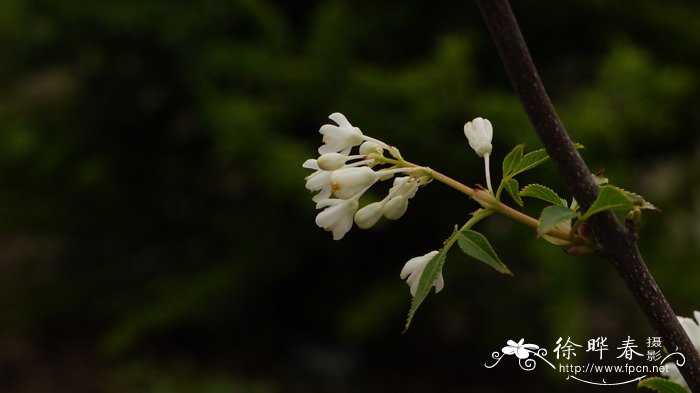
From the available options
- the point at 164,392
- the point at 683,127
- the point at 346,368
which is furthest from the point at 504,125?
the point at 164,392

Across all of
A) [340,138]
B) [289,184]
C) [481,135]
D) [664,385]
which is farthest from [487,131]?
[289,184]

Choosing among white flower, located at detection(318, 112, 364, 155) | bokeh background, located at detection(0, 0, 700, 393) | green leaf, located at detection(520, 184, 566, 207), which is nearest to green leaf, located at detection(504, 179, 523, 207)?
green leaf, located at detection(520, 184, 566, 207)

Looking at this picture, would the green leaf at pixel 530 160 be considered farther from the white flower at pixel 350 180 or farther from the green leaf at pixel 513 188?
the white flower at pixel 350 180

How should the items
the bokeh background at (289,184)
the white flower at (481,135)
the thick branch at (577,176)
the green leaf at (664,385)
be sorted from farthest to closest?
the bokeh background at (289,184), the white flower at (481,135), the green leaf at (664,385), the thick branch at (577,176)

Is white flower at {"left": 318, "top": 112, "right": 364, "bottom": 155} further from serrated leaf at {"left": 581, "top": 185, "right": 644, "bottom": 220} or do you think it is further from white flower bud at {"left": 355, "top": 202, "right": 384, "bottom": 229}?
serrated leaf at {"left": 581, "top": 185, "right": 644, "bottom": 220}

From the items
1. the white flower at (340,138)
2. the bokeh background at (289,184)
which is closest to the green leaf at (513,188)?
the white flower at (340,138)

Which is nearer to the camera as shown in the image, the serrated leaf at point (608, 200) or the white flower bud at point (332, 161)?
the serrated leaf at point (608, 200)
